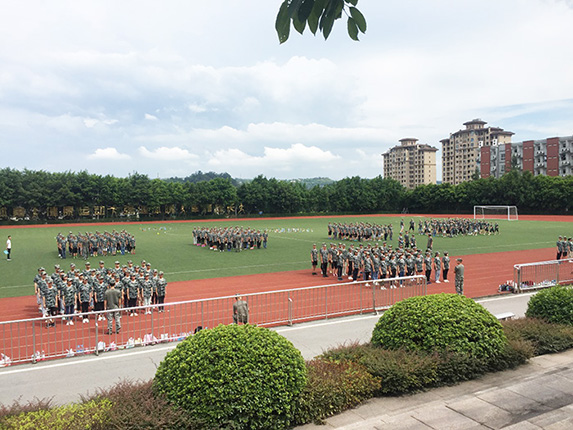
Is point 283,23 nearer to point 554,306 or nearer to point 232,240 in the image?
point 554,306

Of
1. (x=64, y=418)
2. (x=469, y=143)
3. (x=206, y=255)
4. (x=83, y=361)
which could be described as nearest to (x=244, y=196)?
(x=206, y=255)

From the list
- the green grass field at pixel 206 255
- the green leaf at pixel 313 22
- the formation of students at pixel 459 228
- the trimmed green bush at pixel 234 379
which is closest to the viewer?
the green leaf at pixel 313 22

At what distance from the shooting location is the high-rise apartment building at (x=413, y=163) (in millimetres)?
158125

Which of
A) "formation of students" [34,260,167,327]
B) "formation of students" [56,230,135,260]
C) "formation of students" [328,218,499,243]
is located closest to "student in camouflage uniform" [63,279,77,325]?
"formation of students" [34,260,167,327]

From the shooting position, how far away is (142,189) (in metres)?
67.2

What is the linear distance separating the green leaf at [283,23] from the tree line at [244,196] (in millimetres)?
65286

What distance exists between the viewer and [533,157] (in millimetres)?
107625

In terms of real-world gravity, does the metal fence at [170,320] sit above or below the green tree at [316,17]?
below

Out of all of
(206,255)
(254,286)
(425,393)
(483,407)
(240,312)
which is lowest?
(254,286)

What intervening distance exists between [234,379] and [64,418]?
173cm

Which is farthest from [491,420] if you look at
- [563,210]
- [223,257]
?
[563,210]

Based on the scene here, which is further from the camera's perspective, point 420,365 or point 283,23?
point 420,365

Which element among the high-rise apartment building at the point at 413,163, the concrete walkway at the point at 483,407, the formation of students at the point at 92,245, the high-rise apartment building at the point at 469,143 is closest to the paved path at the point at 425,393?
the concrete walkway at the point at 483,407

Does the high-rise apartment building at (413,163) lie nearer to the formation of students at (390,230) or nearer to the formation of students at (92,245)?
the formation of students at (390,230)
